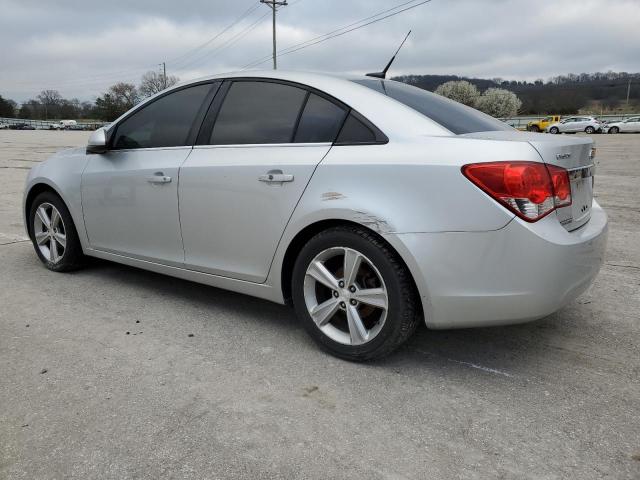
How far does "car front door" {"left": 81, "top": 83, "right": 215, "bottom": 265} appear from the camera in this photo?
3512 millimetres

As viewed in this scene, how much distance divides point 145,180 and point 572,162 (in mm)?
2615

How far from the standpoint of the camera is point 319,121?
2926 millimetres

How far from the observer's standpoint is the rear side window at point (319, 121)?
9.36 ft

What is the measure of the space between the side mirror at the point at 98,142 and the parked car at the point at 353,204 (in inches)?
0.6

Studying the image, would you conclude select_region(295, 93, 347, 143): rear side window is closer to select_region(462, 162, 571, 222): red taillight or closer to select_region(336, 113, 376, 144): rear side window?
select_region(336, 113, 376, 144): rear side window

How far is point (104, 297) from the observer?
12.8ft

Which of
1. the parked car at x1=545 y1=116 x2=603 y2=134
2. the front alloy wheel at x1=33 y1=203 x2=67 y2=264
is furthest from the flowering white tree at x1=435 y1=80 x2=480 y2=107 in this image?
the front alloy wheel at x1=33 y1=203 x2=67 y2=264

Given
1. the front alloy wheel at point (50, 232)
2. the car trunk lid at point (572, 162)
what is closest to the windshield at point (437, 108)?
the car trunk lid at point (572, 162)

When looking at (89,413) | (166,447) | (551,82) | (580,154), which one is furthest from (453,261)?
(551,82)

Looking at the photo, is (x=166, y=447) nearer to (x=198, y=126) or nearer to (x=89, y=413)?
(x=89, y=413)

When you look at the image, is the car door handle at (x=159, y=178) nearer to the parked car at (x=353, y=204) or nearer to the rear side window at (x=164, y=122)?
the parked car at (x=353, y=204)

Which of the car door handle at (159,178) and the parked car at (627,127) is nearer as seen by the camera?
the car door handle at (159,178)

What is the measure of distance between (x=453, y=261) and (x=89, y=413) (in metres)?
1.76

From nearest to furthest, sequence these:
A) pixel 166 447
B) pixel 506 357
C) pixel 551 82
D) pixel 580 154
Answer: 1. pixel 166 447
2. pixel 580 154
3. pixel 506 357
4. pixel 551 82
